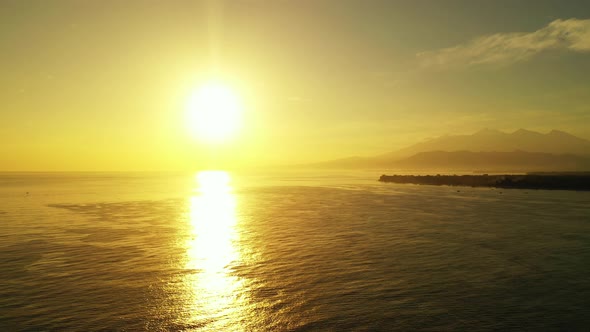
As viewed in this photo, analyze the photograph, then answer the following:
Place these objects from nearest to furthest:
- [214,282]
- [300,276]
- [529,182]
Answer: [214,282]
[300,276]
[529,182]

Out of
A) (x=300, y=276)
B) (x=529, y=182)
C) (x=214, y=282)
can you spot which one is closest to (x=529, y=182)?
(x=529, y=182)

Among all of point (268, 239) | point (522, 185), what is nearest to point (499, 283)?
point (268, 239)

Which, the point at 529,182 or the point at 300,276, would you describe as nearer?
the point at 300,276

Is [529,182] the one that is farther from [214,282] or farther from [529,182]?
[214,282]

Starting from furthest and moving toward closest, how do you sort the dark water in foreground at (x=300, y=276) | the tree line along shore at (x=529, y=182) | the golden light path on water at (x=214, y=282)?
the tree line along shore at (x=529, y=182)
the golden light path on water at (x=214, y=282)
the dark water in foreground at (x=300, y=276)

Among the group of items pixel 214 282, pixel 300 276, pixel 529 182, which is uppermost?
pixel 529 182

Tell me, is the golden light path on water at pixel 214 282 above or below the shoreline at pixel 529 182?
below

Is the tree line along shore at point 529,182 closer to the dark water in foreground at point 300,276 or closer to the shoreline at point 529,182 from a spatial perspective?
the shoreline at point 529,182

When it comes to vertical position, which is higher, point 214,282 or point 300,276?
point 300,276

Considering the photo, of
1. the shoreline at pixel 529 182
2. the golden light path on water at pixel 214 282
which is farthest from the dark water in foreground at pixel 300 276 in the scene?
the shoreline at pixel 529 182

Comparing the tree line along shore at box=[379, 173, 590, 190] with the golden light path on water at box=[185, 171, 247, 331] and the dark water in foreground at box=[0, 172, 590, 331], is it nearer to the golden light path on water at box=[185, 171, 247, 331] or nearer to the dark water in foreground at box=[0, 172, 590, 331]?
the dark water in foreground at box=[0, 172, 590, 331]


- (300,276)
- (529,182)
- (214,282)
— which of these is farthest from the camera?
(529,182)
